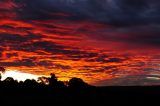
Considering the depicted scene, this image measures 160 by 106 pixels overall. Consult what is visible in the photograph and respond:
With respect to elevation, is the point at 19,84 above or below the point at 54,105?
above

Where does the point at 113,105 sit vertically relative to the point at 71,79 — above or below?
below

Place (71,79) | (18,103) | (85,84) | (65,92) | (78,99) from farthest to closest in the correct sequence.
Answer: (71,79) → (85,84) → (65,92) → (78,99) → (18,103)

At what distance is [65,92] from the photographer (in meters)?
82.7

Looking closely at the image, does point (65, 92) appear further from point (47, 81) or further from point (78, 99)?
point (47, 81)

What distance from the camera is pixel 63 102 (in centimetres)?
6900

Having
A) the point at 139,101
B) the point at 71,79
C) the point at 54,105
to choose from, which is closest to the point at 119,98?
the point at 139,101

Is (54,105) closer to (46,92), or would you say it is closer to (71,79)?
(46,92)

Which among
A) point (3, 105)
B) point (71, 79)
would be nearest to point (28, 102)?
point (3, 105)

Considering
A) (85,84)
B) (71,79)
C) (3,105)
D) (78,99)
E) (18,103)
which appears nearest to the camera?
(3,105)

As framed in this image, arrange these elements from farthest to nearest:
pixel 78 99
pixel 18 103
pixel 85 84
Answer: pixel 85 84
pixel 78 99
pixel 18 103

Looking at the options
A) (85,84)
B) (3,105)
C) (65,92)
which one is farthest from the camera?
(85,84)

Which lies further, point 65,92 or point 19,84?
point 19,84

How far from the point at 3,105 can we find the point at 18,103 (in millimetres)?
4740

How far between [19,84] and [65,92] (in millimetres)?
22643
